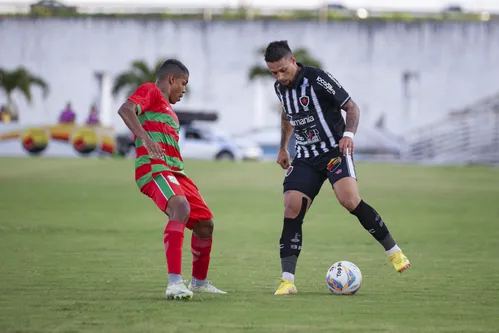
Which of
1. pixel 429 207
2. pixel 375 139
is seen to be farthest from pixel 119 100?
pixel 429 207

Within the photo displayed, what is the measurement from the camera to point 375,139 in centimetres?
5869

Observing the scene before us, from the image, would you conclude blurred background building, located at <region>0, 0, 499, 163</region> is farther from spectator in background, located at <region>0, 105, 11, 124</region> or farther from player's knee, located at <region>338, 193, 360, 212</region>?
player's knee, located at <region>338, 193, 360, 212</region>

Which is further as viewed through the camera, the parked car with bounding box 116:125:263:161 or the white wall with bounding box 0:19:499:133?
the white wall with bounding box 0:19:499:133

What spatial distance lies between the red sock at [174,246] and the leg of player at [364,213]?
1.64 metres

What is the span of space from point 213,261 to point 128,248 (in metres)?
1.87

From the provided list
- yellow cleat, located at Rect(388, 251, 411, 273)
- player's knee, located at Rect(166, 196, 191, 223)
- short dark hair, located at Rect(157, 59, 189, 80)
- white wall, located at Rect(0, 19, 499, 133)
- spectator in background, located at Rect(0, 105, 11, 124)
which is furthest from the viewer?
white wall, located at Rect(0, 19, 499, 133)

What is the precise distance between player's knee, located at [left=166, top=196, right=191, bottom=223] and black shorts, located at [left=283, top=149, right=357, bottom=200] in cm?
129

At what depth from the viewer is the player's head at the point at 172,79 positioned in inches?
357

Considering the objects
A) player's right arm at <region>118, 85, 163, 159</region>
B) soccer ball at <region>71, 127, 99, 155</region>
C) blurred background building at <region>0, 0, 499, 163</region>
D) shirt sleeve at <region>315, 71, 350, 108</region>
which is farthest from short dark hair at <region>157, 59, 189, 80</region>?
blurred background building at <region>0, 0, 499, 163</region>

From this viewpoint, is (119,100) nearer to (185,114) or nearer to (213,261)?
(185,114)

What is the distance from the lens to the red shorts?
8.80 metres

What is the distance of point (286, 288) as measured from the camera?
9.19 metres

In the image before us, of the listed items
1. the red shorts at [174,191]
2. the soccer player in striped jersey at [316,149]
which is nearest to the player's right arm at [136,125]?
the red shorts at [174,191]

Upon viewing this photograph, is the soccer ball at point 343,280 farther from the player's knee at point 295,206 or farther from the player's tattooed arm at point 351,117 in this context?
the player's tattooed arm at point 351,117
